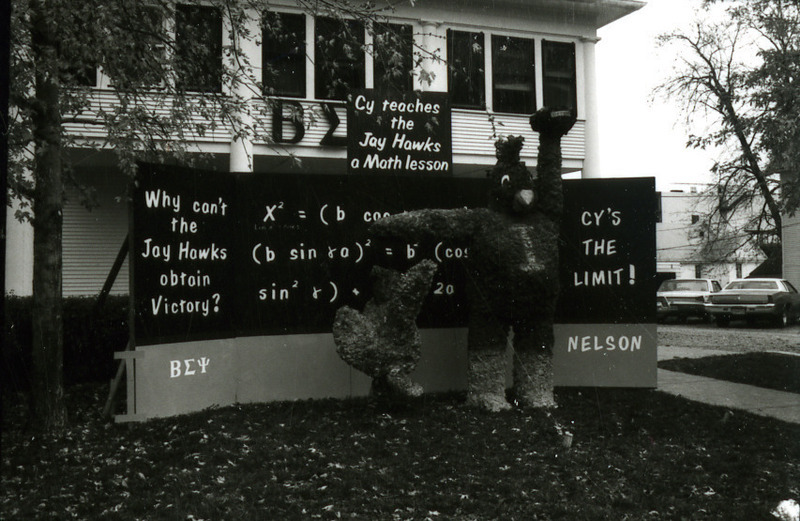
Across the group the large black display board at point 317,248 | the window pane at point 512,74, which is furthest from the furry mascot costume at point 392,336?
the window pane at point 512,74

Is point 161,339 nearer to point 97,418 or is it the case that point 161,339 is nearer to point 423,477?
point 97,418

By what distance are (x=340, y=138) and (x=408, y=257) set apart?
22.8 feet

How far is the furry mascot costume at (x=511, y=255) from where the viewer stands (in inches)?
240

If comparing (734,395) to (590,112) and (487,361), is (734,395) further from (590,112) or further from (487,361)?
(590,112)

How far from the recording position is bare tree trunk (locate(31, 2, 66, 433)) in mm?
5840

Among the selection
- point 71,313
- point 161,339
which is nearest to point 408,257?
point 161,339

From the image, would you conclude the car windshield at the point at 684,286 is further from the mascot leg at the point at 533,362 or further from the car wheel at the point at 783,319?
the mascot leg at the point at 533,362

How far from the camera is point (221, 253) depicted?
6.56 m

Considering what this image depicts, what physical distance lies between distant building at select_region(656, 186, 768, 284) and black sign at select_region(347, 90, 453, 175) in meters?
4.53

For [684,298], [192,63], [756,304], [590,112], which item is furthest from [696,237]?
[192,63]

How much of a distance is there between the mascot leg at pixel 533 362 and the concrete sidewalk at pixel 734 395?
1965 mm

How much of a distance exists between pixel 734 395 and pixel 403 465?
446 cm

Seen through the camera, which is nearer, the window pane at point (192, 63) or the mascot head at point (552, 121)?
the mascot head at point (552, 121)

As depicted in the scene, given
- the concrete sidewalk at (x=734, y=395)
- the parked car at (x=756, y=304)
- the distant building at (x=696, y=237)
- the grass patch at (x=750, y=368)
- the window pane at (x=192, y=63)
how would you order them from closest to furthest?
the window pane at (x=192, y=63)
the concrete sidewalk at (x=734, y=395)
the grass patch at (x=750, y=368)
the distant building at (x=696, y=237)
the parked car at (x=756, y=304)
